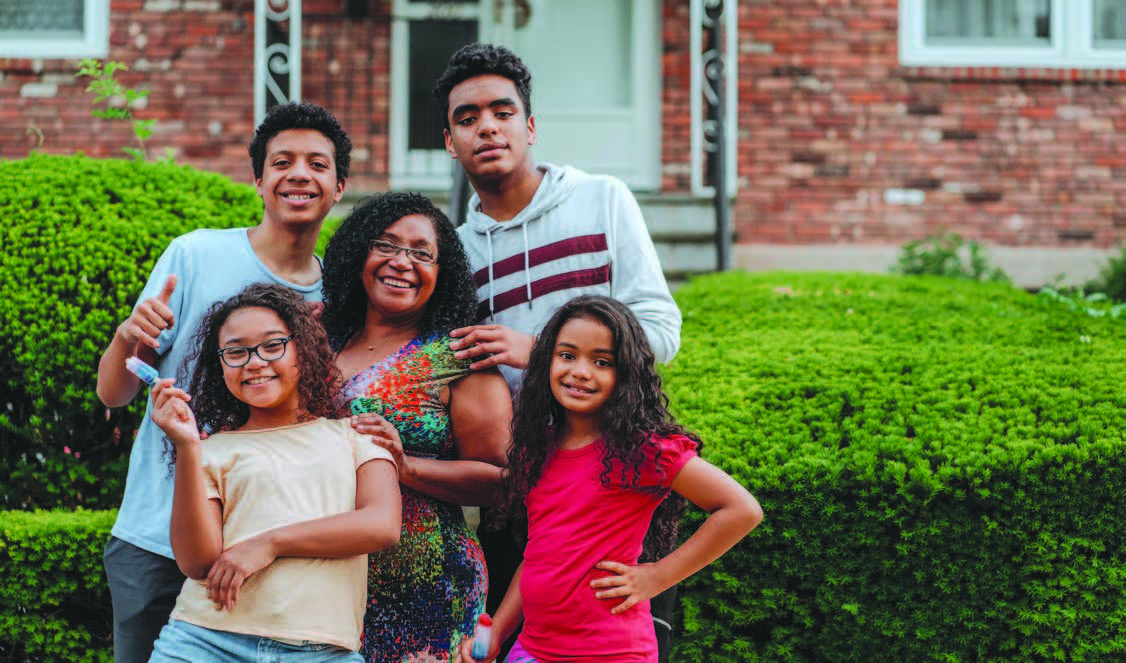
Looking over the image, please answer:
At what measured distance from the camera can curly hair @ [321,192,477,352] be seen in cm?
267

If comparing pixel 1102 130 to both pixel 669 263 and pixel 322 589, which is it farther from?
pixel 322 589

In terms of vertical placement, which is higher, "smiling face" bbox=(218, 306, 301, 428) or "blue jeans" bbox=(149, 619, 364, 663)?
"smiling face" bbox=(218, 306, 301, 428)

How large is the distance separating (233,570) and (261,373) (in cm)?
45

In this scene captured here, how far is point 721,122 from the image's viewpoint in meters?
7.67

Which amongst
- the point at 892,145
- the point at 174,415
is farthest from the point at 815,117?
the point at 174,415

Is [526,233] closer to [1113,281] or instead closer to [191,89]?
[1113,281]

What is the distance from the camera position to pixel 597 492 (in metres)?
2.47

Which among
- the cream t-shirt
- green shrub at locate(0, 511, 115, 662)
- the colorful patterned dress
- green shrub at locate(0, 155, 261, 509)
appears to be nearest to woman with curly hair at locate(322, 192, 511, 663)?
the colorful patterned dress

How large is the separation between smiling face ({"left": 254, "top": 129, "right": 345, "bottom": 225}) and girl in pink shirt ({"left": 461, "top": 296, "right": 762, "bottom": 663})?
750mm

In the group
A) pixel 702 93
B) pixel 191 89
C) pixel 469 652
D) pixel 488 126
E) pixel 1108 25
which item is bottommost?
pixel 469 652

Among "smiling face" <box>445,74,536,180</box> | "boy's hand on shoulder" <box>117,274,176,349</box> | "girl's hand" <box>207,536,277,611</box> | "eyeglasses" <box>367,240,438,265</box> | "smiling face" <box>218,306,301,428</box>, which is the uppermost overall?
"smiling face" <box>445,74,536,180</box>

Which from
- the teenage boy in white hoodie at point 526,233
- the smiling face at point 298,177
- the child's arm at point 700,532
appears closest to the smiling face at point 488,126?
the teenage boy in white hoodie at point 526,233

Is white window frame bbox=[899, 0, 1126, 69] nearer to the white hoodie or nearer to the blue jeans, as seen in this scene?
the white hoodie

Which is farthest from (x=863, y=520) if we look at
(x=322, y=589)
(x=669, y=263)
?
(x=669, y=263)
